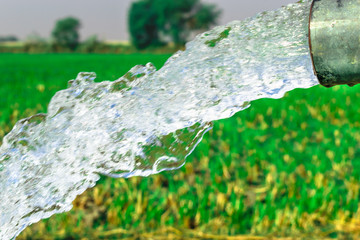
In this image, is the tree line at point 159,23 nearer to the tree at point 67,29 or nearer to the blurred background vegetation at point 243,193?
the tree at point 67,29

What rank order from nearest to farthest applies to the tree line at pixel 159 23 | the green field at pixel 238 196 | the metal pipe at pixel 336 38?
the metal pipe at pixel 336 38, the green field at pixel 238 196, the tree line at pixel 159 23

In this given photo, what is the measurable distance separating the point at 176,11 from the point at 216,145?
175 ft

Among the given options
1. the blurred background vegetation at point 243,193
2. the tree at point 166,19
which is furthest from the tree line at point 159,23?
the blurred background vegetation at point 243,193

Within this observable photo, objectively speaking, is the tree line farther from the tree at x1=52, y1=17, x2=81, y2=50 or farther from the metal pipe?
the metal pipe

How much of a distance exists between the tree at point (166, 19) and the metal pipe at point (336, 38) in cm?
4920

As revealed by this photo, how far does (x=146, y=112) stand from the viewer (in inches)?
56.6

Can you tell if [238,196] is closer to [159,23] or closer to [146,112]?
[146,112]

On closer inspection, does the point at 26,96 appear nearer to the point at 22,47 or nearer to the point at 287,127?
the point at 287,127

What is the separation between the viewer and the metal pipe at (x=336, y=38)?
0.97 m

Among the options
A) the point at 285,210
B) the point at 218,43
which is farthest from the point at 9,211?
the point at 285,210

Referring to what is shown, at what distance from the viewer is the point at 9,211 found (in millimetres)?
1588

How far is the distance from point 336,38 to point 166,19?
55.6 m

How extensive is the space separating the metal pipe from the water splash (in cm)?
14

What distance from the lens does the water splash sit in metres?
1.23
